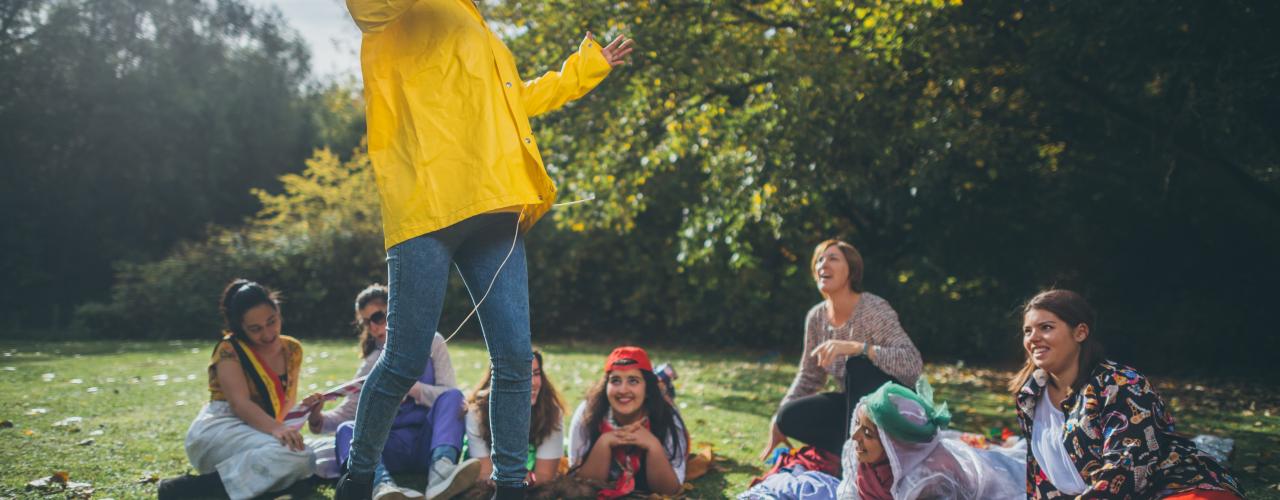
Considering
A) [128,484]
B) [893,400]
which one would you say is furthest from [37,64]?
[893,400]

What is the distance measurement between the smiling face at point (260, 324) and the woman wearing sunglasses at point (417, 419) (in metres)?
0.43

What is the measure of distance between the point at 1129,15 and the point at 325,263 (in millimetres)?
13023

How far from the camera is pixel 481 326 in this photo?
8.88 feet

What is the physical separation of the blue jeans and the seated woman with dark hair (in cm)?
109

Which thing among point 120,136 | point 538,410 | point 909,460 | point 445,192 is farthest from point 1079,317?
point 120,136

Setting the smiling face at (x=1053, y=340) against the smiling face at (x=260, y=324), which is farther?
the smiling face at (x=260, y=324)

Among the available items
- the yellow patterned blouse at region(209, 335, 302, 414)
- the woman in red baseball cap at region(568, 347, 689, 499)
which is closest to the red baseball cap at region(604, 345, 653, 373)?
the woman in red baseball cap at region(568, 347, 689, 499)

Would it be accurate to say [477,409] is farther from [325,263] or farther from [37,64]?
[37,64]

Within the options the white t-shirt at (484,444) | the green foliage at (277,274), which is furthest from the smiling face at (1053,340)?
the green foliage at (277,274)

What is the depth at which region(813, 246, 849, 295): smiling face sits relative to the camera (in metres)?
4.17

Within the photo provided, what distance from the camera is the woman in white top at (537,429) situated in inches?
151

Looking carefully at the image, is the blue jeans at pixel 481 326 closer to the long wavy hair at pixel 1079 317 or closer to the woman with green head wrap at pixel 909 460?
the woman with green head wrap at pixel 909 460

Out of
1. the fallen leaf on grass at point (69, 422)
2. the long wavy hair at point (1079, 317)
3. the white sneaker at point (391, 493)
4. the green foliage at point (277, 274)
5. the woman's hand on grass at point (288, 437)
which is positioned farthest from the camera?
the green foliage at point (277, 274)

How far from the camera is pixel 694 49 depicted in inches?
319
